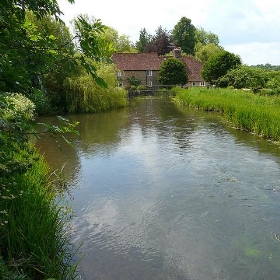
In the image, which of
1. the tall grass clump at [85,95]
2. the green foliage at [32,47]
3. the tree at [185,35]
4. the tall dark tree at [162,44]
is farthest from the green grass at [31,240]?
the tree at [185,35]

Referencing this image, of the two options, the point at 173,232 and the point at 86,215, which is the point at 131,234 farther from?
the point at 86,215

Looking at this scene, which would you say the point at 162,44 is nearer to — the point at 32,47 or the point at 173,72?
the point at 173,72

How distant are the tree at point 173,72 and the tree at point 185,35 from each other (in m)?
32.6

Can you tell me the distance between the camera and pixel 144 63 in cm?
5581

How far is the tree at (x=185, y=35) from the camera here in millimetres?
78875

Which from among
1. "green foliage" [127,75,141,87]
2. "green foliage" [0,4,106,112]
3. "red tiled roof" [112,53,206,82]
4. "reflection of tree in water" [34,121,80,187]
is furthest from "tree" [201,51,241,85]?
"green foliage" [0,4,106,112]

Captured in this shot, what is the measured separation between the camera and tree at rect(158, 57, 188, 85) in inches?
1885

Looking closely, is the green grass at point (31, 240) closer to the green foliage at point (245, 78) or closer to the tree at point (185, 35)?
the green foliage at point (245, 78)

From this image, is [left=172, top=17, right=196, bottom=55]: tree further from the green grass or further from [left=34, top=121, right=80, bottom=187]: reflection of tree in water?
the green grass

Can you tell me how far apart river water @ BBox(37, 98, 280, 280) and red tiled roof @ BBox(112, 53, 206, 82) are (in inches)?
1673

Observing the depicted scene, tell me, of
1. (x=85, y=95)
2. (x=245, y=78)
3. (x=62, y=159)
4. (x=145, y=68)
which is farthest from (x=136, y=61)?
(x=62, y=159)

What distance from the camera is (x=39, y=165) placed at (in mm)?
7707

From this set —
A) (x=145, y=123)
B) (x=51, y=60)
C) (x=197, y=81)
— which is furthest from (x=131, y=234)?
(x=197, y=81)

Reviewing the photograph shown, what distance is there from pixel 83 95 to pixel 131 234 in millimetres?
20841
